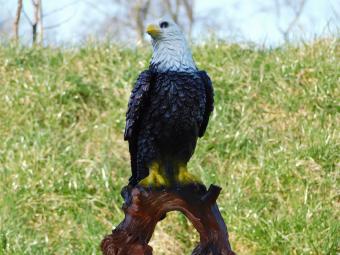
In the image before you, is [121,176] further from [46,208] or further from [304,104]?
[304,104]

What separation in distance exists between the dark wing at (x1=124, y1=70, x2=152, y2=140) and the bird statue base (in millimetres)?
207

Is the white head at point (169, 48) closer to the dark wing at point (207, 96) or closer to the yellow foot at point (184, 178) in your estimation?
the dark wing at point (207, 96)

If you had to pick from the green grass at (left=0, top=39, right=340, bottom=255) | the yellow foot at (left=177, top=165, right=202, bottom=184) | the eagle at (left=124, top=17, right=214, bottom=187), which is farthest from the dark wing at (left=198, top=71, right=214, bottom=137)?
the green grass at (left=0, top=39, right=340, bottom=255)

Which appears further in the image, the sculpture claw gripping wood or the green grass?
the green grass

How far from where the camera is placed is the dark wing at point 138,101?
234cm

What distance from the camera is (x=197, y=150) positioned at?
16.3 feet

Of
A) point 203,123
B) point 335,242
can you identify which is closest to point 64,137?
point 335,242

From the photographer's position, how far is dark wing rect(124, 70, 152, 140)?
7.66 ft

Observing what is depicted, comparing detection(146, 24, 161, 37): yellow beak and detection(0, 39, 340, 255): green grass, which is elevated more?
detection(146, 24, 161, 37): yellow beak

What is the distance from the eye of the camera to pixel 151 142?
2357mm

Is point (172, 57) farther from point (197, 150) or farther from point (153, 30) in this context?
point (197, 150)

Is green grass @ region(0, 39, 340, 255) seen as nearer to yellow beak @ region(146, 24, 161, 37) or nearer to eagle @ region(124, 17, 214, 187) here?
eagle @ region(124, 17, 214, 187)

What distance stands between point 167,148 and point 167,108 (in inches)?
5.4

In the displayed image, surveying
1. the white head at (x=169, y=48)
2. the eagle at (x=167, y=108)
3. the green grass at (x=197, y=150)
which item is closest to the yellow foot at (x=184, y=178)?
the eagle at (x=167, y=108)
